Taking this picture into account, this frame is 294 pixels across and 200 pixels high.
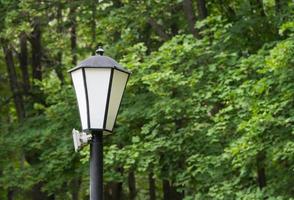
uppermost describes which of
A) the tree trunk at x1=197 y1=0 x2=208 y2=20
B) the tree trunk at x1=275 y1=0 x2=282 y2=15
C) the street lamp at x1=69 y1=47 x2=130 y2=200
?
the tree trunk at x1=197 y1=0 x2=208 y2=20

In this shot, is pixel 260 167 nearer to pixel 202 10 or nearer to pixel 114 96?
pixel 202 10

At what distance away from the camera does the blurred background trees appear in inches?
303

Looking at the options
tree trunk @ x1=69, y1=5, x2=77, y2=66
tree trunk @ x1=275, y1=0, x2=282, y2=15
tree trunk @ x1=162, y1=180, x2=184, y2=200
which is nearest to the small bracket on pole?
tree trunk @ x1=275, y1=0, x2=282, y2=15

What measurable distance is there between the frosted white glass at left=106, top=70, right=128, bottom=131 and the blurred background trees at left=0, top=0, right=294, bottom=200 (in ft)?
12.3

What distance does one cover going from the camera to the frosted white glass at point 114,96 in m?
3.46

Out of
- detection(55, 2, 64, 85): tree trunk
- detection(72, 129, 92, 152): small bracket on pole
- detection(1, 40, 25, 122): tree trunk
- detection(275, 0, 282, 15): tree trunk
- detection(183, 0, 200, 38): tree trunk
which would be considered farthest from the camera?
detection(1, 40, 25, 122): tree trunk

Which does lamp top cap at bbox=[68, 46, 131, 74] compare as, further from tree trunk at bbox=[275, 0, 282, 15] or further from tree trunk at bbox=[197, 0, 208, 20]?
tree trunk at bbox=[197, 0, 208, 20]

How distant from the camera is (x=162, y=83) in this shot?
8555 mm

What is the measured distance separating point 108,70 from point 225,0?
833cm

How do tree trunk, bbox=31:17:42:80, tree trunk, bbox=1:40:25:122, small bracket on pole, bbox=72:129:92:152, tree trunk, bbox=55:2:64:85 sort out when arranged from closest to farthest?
small bracket on pole, bbox=72:129:92:152 < tree trunk, bbox=55:2:64:85 < tree trunk, bbox=1:40:25:122 < tree trunk, bbox=31:17:42:80

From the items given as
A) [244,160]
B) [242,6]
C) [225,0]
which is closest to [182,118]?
[244,160]

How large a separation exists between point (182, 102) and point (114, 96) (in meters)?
5.33

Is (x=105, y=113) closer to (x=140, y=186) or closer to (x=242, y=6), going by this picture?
(x=242, y=6)

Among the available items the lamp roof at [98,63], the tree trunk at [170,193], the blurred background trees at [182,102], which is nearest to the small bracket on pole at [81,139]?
the lamp roof at [98,63]
